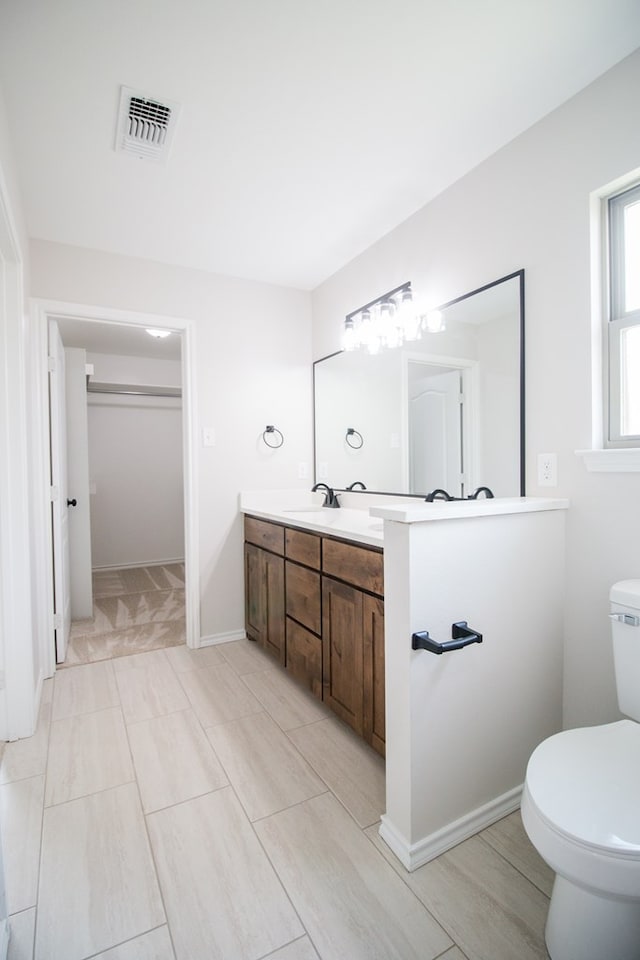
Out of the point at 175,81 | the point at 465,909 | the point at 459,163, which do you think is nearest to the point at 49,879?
the point at 465,909

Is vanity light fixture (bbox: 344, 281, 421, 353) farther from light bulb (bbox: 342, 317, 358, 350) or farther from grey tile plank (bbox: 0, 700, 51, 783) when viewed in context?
grey tile plank (bbox: 0, 700, 51, 783)

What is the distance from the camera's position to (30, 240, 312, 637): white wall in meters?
2.76

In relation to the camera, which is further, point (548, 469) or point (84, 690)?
point (84, 690)

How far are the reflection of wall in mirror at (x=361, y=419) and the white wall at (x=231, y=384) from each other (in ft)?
0.62

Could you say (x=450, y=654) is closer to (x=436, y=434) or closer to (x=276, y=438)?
(x=436, y=434)

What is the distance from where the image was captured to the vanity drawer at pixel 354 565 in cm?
163

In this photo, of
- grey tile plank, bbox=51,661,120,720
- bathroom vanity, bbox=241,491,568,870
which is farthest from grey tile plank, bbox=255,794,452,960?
grey tile plank, bbox=51,661,120,720

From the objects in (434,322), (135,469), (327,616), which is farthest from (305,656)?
(135,469)

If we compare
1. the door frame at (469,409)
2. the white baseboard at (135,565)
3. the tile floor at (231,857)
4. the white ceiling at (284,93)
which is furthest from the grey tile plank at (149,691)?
the white baseboard at (135,565)

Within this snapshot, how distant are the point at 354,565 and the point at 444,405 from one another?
865 mm

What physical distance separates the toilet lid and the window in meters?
0.85

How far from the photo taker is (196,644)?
2855mm

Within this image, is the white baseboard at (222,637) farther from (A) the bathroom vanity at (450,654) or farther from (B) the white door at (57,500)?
(A) the bathroom vanity at (450,654)

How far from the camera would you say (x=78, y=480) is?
11.1 feet
